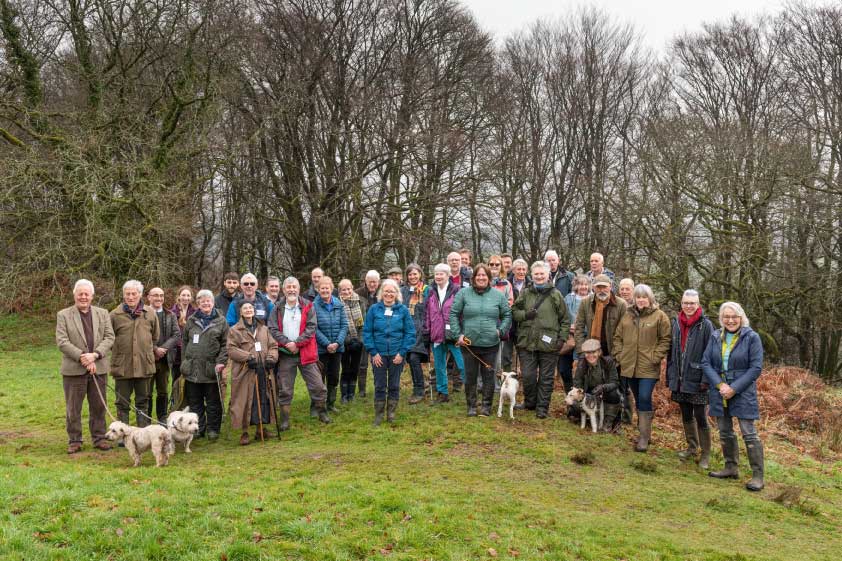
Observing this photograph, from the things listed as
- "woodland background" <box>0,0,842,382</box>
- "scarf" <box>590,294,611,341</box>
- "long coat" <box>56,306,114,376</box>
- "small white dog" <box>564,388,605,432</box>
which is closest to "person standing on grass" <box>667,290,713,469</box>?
"scarf" <box>590,294,611,341</box>

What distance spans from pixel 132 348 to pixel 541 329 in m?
5.28

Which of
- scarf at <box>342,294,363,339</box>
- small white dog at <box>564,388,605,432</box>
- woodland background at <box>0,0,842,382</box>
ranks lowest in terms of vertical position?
small white dog at <box>564,388,605,432</box>

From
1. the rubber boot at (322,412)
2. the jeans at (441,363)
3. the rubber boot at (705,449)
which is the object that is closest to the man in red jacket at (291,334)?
the rubber boot at (322,412)

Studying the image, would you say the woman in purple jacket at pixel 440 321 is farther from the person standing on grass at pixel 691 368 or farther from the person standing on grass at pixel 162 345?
the person standing on grass at pixel 162 345

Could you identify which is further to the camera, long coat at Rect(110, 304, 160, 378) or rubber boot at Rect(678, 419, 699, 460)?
long coat at Rect(110, 304, 160, 378)

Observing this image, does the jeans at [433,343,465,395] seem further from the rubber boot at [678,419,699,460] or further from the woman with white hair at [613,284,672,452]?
the rubber boot at [678,419,699,460]

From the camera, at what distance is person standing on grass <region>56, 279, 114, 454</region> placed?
736 cm

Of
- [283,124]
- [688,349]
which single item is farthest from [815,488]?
[283,124]

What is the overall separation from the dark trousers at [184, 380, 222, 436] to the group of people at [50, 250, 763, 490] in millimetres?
17

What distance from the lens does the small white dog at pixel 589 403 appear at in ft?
26.9

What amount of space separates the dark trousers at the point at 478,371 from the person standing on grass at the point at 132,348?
4.12 metres

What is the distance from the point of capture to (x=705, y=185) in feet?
54.4

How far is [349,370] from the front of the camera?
31.8ft

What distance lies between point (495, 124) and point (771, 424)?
1490 centimetres
